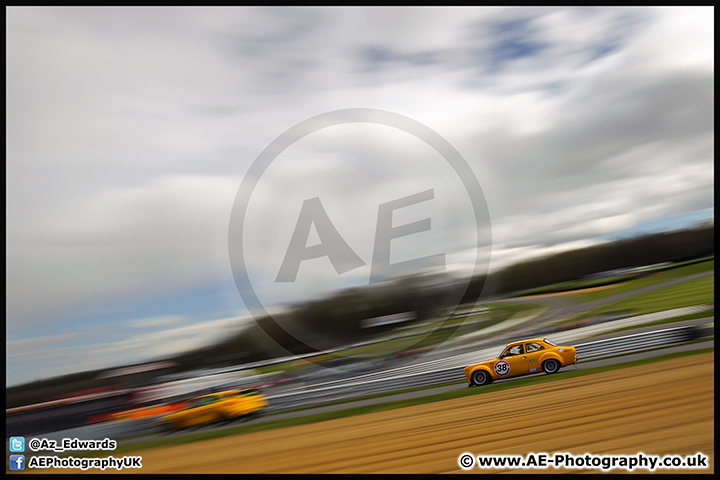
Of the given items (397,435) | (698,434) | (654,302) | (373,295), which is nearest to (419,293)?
(373,295)

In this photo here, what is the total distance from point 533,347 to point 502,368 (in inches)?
34.7

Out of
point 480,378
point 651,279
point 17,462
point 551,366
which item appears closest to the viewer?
point 17,462

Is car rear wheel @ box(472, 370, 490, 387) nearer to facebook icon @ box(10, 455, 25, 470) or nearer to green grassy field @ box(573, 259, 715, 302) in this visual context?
green grassy field @ box(573, 259, 715, 302)

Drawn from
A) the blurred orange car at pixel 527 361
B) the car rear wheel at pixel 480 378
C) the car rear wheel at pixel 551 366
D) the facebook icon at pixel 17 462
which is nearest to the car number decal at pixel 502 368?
the blurred orange car at pixel 527 361

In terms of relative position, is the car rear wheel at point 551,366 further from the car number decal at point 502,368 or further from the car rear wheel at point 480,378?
the car rear wheel at point 480,378

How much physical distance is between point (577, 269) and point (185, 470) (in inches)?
516

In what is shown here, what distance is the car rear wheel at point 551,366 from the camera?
28.7 ft

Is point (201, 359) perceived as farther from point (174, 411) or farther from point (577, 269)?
point (577, 269)

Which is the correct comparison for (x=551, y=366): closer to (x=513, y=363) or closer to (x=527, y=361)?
(x=527, y=361)

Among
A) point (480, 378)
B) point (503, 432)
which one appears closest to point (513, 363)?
point (480, 378)

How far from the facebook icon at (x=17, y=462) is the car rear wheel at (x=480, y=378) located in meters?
8.85

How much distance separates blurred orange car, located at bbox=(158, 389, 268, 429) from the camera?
8.98 meters

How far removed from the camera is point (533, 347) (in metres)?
8.93

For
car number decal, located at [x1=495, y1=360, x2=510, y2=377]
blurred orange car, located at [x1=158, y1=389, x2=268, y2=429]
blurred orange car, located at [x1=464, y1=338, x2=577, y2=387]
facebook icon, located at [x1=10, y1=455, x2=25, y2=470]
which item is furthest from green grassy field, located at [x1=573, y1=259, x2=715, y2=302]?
facebook icon, located at [x1=10, y1=455, x2=25, y2=470]
